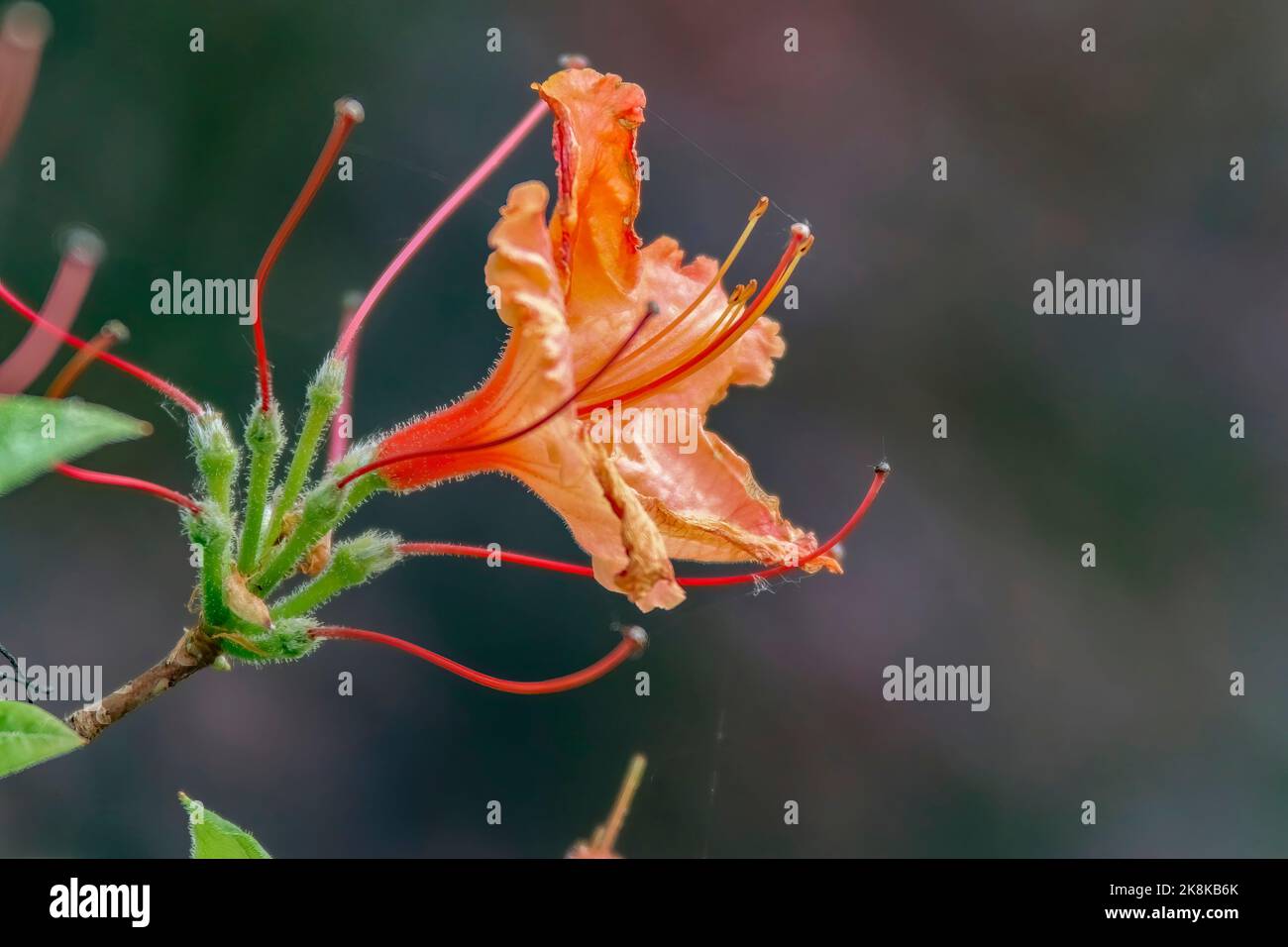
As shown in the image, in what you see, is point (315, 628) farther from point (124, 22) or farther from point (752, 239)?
point (124, 22)

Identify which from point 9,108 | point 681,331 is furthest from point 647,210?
point 9,108

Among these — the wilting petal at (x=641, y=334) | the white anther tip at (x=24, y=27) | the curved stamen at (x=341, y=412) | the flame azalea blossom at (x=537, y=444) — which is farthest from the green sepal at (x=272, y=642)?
the white anther tip at (x=24, y=27)

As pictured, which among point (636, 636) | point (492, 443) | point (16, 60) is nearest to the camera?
point (16, 60)

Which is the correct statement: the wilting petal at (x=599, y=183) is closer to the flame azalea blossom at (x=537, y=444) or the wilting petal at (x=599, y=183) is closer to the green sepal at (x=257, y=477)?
the flame azalea blossom at (x=537, y=444)

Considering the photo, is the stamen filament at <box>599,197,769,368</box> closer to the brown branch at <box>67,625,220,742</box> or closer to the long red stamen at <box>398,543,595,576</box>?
the long red stamen at <box>398,543,595,576</box>

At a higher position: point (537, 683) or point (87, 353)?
point (87, 353)

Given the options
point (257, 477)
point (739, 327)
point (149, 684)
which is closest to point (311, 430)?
point (257, 477)

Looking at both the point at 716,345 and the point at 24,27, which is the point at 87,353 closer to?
the point at 24,27
